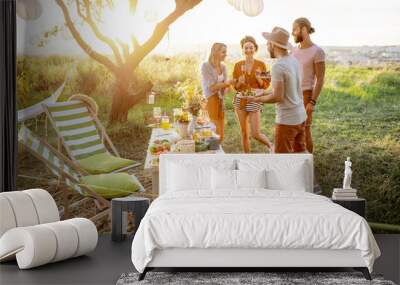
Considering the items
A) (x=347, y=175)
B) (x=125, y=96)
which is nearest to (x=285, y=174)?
(x=347, y=175)

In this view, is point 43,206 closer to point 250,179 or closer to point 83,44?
point 250,179

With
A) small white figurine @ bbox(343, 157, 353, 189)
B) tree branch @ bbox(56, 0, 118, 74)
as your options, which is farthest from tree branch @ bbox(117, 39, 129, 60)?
small white figurine @ bbox(343, 157, 353, 189)

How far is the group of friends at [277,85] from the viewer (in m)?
7.93

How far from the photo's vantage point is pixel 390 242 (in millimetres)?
7480

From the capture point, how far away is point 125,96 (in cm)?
809

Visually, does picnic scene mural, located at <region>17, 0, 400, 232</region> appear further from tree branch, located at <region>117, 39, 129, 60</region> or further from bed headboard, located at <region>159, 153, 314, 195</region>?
bed headboard, located at <region>159, 153, 314, 195</region>

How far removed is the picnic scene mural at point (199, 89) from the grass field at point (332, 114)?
0.04 feet

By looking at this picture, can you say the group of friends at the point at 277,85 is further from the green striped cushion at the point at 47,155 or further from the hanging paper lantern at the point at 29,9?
the hanging paper lantern at the point at 29,9

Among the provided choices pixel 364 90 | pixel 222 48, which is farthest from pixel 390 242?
pixel 222 48

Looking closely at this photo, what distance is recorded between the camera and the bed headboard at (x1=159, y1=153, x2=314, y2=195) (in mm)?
7582

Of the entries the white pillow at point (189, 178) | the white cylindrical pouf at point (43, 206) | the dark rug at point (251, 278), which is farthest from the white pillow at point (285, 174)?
the white cylindrical pouf at point (43, 206)

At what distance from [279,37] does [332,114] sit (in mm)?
1012

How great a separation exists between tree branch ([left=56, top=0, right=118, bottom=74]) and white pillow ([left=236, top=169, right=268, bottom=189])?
1.97 metres

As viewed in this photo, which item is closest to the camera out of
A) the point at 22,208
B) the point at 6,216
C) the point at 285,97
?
the point at 6,216
